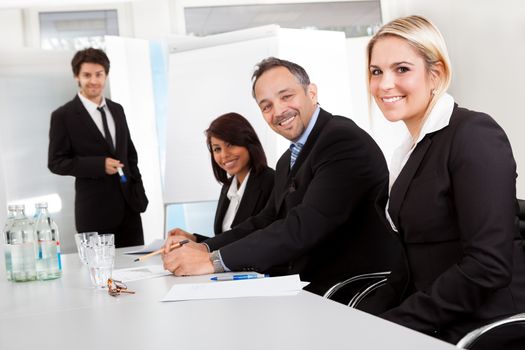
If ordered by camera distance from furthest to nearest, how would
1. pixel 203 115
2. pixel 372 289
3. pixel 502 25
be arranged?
pixel 203 115 < pixel 502 25 < pixel 372 289

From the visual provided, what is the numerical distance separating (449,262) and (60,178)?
4718 mm

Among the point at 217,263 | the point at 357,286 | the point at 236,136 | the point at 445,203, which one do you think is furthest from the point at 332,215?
the point at 236,136

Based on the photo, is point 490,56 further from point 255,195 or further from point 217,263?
point 217,263

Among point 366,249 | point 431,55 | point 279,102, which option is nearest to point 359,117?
point 279,102

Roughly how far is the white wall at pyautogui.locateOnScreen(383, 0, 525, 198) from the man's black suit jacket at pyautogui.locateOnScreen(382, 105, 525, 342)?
3.62m

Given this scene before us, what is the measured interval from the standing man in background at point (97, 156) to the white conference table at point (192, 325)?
3280 millimetres

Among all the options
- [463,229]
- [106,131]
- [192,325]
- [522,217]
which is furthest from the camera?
[106,131]

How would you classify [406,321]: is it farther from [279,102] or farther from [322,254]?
[279,102]

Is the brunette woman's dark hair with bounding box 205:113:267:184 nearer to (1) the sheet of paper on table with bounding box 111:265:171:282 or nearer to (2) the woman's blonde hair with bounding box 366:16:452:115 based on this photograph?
(1) the sheet of paper on table with bounding box 111:265:171:282

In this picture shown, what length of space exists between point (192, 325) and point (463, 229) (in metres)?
0.73

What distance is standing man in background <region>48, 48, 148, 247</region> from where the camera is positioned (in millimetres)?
5230

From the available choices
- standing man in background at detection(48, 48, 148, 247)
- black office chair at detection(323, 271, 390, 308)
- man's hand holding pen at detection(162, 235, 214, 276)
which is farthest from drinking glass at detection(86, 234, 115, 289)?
standing man in background at detection(48, 48, 148, 247)

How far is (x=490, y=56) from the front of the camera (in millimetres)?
5633

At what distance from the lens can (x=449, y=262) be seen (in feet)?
5.98
